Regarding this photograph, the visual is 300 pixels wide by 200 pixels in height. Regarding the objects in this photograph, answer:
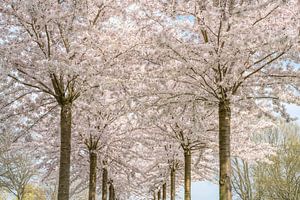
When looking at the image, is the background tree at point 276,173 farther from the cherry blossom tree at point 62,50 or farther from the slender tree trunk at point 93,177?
the cherry blossom tree at point 62,50

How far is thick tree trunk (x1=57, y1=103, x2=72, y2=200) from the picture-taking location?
9273 mm

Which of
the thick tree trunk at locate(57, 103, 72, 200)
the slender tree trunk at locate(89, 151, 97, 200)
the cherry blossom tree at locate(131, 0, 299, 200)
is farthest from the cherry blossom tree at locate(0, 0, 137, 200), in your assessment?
the slender tree trunk at locate(89, 151, 97, 200)

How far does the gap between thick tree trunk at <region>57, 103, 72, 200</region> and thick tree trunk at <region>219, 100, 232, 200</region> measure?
3.34m

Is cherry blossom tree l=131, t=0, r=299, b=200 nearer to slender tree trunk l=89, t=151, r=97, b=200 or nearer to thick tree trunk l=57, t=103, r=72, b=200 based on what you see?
thick tree trunk l=57, t=103, r=72, b=200

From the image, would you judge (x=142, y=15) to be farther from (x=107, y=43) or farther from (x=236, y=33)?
(x=236, y=33)

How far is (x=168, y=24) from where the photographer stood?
9.73 meters

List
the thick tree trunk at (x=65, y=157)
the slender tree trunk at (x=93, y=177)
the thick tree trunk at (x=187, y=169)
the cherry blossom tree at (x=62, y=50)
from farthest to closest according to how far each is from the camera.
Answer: the thick tree trunk at (x=187, y=169) < the slender tree trunk at (x=93, y=177) < the thick tree trunk at (x=65, y=157) < the cherry blossom tree at (x=62, y=50)

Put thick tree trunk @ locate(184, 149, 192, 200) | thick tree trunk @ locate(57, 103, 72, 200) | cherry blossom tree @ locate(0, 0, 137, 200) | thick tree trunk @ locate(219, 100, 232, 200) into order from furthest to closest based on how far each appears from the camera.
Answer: thick tree trunk @ locate(184, 149, 192, 200), thick tree trunk @ locate(57, 103, 72, 200), thick tree trunk @ locate(219, 100, 232, 200), cherry blossom tree @ locate(0, 0, 137, 200)

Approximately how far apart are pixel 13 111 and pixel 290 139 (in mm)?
22827

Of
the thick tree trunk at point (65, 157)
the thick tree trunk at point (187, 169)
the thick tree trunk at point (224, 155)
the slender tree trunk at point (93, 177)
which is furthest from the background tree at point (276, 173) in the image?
the thick tree trunk at point (65, 157)

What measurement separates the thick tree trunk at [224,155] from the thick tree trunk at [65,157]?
334 centimetres

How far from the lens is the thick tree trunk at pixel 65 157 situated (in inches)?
365

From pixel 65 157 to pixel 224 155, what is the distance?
3.51 meters

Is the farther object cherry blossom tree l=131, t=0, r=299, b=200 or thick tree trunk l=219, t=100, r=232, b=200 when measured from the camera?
thick tree trunk l=219, t=100, r=232, b=200
